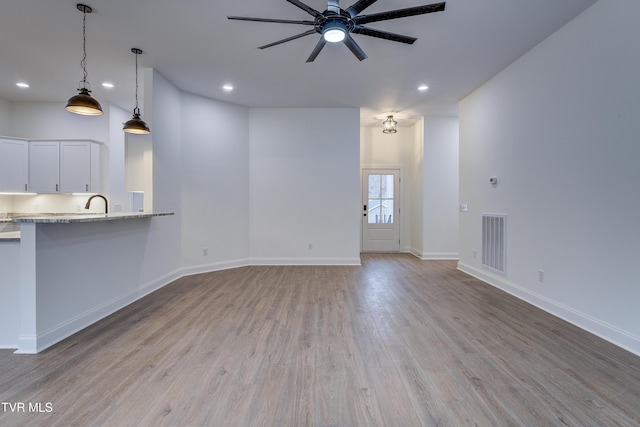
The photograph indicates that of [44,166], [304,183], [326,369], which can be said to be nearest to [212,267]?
[304,183]

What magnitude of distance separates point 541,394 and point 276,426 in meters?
1.62

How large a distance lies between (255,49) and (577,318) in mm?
4549

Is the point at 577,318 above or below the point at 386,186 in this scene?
below

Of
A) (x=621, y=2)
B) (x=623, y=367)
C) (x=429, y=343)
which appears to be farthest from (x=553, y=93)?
(x=429, y=343)

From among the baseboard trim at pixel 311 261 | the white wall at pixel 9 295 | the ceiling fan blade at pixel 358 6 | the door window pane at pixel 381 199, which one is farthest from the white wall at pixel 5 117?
the door window pane at pixel 381 199

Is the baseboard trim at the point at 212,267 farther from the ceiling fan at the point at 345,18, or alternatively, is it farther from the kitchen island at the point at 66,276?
the ceiling fan at the point at 345,18

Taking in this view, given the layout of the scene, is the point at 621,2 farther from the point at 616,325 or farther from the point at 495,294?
the point at 495,294

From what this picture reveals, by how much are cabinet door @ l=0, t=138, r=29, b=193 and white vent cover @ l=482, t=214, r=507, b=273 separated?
7756mm

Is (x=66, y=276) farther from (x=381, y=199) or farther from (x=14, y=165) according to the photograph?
(x=381, y=199)

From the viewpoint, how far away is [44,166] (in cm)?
514

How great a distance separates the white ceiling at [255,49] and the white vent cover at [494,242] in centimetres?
213

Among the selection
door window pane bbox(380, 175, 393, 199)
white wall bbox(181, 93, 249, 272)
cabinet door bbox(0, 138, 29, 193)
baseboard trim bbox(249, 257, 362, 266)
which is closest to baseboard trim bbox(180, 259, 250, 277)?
white wall bbox(181, 93, 249, 272)

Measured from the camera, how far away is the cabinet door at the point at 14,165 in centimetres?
492

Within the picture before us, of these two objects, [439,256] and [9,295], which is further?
[439,256]
